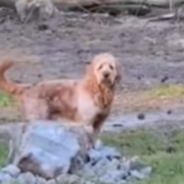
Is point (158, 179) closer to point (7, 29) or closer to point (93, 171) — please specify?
point (93, 171)

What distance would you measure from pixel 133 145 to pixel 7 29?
912 centimetres

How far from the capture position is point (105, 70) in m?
10.6

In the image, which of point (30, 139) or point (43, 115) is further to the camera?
point (43, 115)

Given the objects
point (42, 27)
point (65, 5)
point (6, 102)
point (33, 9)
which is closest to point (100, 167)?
point (6, 102)

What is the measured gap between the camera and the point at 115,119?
12.8 metres

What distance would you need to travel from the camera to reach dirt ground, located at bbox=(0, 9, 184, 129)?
52.5ft

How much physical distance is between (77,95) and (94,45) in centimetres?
783

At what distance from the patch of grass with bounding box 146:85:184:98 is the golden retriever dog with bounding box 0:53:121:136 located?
3284mm

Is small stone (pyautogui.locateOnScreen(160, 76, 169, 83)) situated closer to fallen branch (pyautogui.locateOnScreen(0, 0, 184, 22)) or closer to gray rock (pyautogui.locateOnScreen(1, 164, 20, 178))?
fallen branch (pyautogui.locateOnScreen(0, 0, 184, 22))

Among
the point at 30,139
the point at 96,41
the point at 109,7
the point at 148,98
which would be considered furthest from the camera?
the point at 109,7

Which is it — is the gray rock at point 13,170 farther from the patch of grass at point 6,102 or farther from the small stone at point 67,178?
the patch of grass at point 6,102

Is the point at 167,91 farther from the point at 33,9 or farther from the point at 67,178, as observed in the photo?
the point at 33,9

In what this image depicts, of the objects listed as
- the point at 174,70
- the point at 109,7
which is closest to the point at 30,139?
the point at 174,70

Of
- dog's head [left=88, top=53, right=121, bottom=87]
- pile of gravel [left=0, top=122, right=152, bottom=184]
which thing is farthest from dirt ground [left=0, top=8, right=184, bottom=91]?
pile of gravel [left=0, top=122, right=152, bottom=184]
